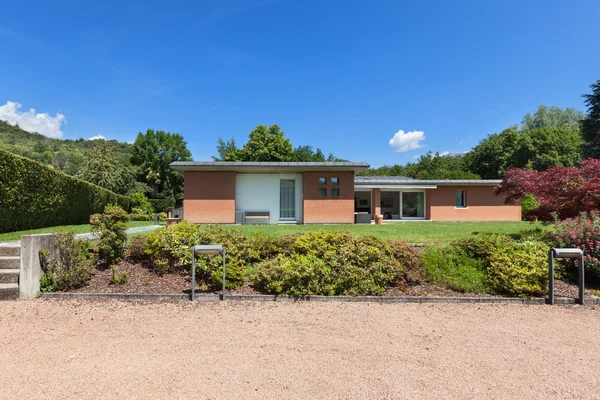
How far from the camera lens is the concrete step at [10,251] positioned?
459 centimetres

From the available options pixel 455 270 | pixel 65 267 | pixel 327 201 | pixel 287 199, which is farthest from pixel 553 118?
pixel 65 267

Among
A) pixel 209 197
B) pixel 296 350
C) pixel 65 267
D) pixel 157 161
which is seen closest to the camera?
pixel 296 350

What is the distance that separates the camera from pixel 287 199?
1574 centimetres

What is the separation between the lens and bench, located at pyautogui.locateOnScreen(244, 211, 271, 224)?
595 inches

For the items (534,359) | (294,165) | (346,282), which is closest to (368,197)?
(294,165)

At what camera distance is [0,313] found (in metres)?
3.77

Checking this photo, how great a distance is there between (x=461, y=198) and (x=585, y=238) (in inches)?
589

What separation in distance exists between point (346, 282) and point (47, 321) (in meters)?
3.96

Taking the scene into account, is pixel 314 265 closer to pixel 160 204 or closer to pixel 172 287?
pixel 172 287

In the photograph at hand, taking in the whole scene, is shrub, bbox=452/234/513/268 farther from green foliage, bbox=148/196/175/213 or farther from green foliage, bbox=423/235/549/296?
green foliage, bbox=148/196/175/213

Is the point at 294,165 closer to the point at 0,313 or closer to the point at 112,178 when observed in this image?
the point at 0,313

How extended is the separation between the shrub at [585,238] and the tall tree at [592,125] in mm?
30507

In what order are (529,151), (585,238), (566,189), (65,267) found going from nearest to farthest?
(65,267), (585,238), (566,189), (529,151)

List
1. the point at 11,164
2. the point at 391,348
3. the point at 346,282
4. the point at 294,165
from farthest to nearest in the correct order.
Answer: the point at 294,165 → the point at 11,164 → the point at 346,282 → the point at 391,348
